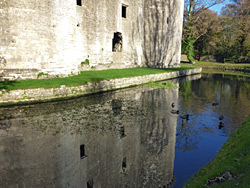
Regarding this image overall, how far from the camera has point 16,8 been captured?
12.0 metres

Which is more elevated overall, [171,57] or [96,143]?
[171,57]

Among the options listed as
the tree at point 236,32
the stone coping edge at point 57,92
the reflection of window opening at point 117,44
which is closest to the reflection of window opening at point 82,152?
the stone coping edge at point 57,92

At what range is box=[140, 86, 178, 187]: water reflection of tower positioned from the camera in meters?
5.01

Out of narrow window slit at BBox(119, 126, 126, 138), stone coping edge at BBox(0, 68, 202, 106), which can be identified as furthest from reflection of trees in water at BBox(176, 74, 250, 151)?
stone coping edge at BBox(0, 68, 202, 106)

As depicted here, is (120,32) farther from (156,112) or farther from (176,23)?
(156,112)

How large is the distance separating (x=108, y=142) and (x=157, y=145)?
5.15 feet

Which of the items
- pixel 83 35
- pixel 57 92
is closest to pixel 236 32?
pixel 83 35

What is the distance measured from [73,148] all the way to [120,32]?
19358mm

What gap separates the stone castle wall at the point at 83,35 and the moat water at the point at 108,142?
378cm

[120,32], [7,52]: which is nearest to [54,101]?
[7,52]

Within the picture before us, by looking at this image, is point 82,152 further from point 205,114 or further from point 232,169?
point 205,114

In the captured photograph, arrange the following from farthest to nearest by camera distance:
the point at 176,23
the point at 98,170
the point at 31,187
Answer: the point at 176,23, the point at 98,170, the point at 31,187

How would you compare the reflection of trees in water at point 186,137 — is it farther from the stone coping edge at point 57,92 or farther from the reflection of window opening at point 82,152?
the stone coping edge at point 57,92

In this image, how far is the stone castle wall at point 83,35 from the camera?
12.1 metres
